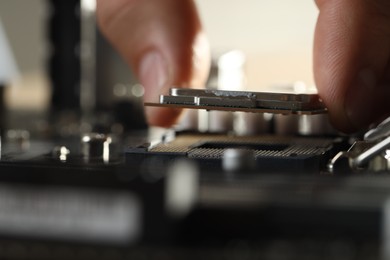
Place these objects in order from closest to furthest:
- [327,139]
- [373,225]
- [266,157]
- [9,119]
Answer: [373,225], [266,157], [327,139], [9,119]

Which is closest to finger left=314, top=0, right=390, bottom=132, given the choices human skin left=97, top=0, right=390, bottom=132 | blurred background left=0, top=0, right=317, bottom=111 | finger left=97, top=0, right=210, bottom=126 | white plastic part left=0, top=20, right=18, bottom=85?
human skin left=97, top=0, right=390, bottom=132

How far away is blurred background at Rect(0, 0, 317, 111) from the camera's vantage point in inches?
50.8

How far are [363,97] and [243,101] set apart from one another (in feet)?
0.46

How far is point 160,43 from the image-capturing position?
701mm

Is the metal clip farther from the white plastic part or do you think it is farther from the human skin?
the white plastic part

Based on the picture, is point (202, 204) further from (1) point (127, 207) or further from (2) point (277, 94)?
(2) point (277, 94)

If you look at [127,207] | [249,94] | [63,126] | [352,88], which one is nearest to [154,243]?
[127,207]

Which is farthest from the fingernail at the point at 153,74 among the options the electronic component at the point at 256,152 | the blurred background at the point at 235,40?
the blurred background at the point at 235,40

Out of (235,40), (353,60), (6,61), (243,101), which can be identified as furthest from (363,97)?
(235,40)

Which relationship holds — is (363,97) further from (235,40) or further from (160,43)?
(235,40)

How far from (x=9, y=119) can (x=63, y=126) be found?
9.3 inches

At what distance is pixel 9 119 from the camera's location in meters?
1.10

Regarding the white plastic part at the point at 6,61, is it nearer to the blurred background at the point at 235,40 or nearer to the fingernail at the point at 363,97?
the blurred background at the point at 235,40

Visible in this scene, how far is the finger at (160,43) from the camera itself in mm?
681
